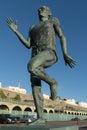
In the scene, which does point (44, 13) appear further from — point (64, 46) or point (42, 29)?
point (64, 46)

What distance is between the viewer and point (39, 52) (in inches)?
272

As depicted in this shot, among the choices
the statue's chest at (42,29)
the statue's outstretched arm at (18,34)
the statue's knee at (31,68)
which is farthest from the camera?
the statue's outstretched arm at (18,34)

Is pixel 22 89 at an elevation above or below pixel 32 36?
above

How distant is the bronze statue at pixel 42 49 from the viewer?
21.8 ft

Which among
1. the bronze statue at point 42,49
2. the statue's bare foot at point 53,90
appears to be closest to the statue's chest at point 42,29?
the bronze statue at point 42,49

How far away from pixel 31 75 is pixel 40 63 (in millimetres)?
306

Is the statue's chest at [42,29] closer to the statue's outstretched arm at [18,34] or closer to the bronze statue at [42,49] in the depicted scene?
the bronze statue at [42,49]

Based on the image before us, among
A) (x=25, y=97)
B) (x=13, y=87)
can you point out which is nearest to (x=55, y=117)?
(x=25, y=97)

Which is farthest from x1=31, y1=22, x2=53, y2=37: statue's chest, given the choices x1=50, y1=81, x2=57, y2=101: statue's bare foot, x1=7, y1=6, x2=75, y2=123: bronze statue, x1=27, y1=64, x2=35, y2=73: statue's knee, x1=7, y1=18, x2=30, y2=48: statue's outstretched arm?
x1=50, y1=81, x2=57, y2=101: statue's bare foot

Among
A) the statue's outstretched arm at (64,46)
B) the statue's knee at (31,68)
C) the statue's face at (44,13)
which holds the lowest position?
the statue's knee at (31,68)

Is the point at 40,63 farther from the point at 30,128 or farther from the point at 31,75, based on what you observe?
the point at 30,128

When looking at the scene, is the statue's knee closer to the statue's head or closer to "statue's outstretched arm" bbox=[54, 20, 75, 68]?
"statue's outstretched arm" bbox=[54, 20, 75, 68]

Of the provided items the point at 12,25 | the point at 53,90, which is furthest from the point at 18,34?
the point at 53,90

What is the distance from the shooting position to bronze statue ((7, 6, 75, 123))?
6.65 m
